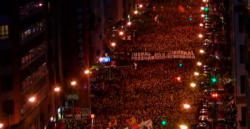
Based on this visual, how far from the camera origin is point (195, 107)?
49656 mm

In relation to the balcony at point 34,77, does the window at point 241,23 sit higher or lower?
higher

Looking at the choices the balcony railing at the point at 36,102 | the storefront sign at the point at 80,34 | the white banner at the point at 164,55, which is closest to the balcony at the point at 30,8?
the balcony railing at the point at 36,102

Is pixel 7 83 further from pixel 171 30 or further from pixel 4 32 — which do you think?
pixel 171 30

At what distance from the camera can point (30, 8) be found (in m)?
46.9

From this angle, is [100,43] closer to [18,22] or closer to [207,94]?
[207,94]

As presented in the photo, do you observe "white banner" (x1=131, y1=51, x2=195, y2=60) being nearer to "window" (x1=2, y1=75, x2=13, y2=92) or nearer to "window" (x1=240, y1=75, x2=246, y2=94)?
"window" (x1=240, y1=75, x2=246, y2=94)

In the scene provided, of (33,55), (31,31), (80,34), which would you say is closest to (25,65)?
(33,55)

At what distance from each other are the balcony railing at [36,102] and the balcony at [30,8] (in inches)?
235

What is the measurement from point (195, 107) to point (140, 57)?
77.9 ft

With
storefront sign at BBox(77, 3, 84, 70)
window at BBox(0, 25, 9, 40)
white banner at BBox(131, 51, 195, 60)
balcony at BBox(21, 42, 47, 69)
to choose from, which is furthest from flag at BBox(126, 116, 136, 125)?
white banner at BBox(131, 51, 195, 60)

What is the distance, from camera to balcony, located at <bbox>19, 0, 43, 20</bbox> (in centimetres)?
4444

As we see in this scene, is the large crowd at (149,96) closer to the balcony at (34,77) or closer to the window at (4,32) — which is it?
the balcony at (34,77)

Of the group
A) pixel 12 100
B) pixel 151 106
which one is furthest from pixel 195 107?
pixel 12 100

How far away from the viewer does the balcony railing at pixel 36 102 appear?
43594mm
